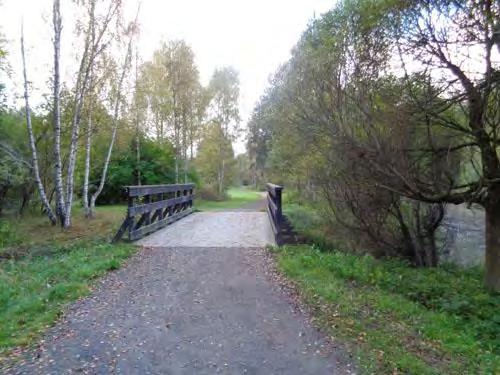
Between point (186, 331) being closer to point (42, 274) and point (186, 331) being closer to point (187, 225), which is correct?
point (42, 274)

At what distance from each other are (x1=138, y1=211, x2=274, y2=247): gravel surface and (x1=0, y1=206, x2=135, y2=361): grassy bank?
1.05 metres

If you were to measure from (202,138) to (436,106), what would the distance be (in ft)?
62.5

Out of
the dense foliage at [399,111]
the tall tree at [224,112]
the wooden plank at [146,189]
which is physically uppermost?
the tall tree at [224,112]

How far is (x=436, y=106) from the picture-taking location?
588 cm

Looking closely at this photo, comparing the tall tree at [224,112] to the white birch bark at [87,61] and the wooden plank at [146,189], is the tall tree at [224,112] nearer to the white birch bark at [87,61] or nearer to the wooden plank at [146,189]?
the white birch bark at [87,61]

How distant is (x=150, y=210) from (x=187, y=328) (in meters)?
4.92

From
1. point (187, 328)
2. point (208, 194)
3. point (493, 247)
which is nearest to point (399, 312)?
point (187, 328)

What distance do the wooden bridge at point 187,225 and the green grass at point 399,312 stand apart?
1.22 m

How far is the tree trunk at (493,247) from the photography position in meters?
6.17

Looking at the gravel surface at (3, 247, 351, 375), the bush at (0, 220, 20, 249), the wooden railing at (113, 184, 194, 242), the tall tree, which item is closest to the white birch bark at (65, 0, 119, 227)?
the bush at (0, 220, 20, 249)

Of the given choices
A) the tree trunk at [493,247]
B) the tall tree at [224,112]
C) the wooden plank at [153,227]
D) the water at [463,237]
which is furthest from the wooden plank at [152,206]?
the tall tree at [224,112]

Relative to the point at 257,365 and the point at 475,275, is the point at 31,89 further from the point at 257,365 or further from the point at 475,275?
the point at 475,275

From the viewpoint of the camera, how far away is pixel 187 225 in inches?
392

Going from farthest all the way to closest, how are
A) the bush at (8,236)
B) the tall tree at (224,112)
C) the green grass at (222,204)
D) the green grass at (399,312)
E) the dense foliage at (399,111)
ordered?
the tall tree at (224,112) → the green grass at (222,204) → the bush at (8,236) → the dense foliage at (399,111) → the green grass at (399,312)
